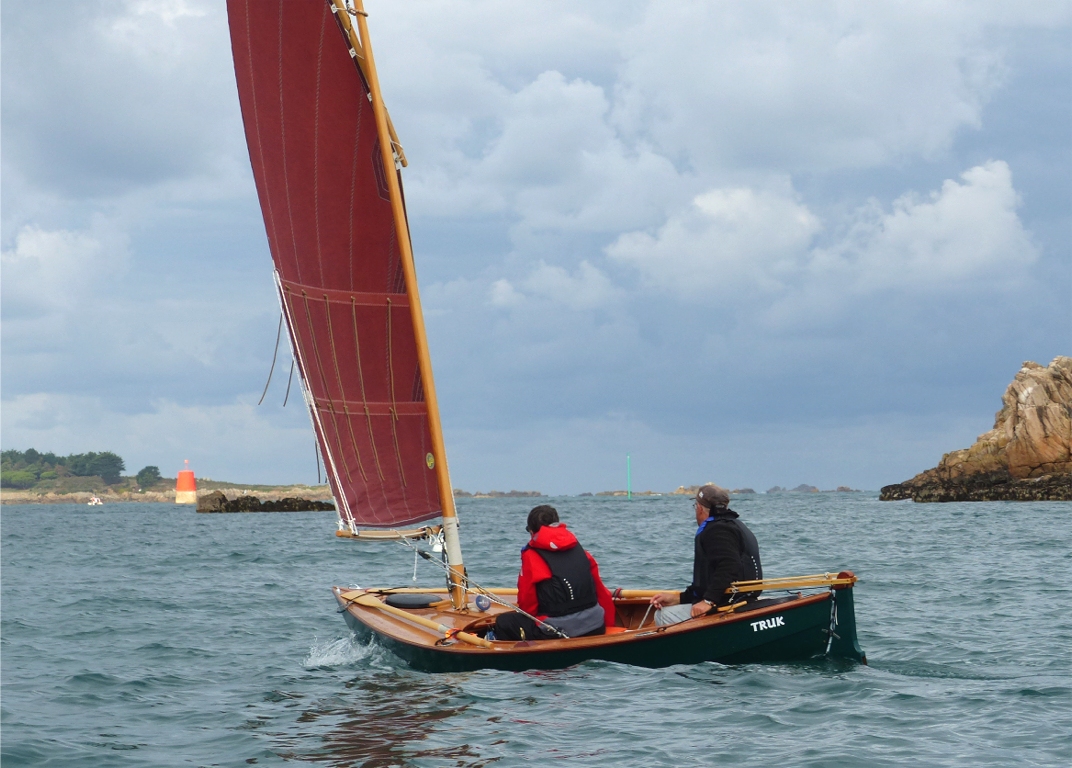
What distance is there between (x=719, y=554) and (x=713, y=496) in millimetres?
657

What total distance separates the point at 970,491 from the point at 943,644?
69.7 metres

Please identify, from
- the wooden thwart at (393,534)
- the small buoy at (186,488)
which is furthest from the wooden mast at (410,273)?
the small buoy at (186,488)

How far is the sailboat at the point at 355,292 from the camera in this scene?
12.6 meters

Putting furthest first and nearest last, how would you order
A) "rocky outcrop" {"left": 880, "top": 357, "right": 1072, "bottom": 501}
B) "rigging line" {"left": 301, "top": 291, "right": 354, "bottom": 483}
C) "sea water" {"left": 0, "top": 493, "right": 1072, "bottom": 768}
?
1. "rocky outcrop" {"left": 880, "top": 357, "right": 1072, "bottom": 501}
2. "rigging line" {"left": 301, "top": 291, "right": 354, "bottom": 483}
3. "sea water" {"left": 0, "top": 493, "right": 1072, "bottom": 768}

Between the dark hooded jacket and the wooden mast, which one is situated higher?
the wooden mast

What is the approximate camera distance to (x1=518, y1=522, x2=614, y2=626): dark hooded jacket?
11.5 m

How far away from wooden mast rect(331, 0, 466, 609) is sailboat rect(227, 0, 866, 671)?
0.06ft

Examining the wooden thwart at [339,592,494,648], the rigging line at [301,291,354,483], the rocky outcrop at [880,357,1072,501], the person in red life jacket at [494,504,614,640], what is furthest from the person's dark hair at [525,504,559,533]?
the rocky outcrop at [880,357,1072,501]

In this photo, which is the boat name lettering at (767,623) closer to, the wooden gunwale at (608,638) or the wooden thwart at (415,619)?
the wooden gunwale at (608,638)

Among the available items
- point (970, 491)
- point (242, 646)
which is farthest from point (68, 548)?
point (970, 491)

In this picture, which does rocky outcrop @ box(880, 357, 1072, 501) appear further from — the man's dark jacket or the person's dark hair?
the person's dark hair

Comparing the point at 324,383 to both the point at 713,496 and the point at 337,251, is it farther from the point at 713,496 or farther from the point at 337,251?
the point at 713,496

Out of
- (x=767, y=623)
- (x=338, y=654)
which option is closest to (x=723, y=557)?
(x=767, y=623)

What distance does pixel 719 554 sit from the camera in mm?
11328
